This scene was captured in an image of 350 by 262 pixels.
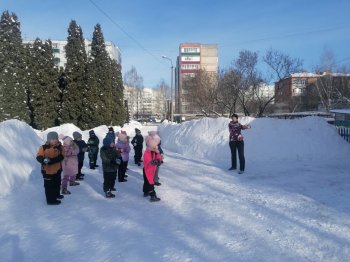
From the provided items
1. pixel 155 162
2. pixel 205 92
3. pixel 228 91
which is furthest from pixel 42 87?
pixel 155 162

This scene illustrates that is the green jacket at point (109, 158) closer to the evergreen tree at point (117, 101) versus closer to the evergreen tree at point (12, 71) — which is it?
the evergreen tree at point (12, 71)

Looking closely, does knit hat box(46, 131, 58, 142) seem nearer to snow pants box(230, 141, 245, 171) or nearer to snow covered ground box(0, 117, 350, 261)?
snow covered ground box(0, 117, 350, 261)

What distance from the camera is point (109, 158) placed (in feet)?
27.8

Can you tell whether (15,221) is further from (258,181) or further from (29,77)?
(29,77)

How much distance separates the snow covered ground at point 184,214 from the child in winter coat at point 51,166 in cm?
32

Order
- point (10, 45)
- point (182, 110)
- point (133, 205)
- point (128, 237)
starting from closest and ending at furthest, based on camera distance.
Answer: point (128, 237) < point (133, 205) < point (10, 45) < point (182, 110)

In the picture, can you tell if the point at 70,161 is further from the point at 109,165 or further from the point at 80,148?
the point at 80,148

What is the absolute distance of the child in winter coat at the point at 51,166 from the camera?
7590mm

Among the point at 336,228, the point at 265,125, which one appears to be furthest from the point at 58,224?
the point at 265,125

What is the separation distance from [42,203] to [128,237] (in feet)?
10.1

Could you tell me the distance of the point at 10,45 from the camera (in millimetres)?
30562

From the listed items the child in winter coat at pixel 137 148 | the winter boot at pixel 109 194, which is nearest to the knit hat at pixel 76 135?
the winter boot at pixel 109 194

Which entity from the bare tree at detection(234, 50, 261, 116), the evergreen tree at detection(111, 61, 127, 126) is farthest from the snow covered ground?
the evergreen tree at detection(111, 61, 127, 126)

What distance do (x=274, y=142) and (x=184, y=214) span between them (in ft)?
32.6
